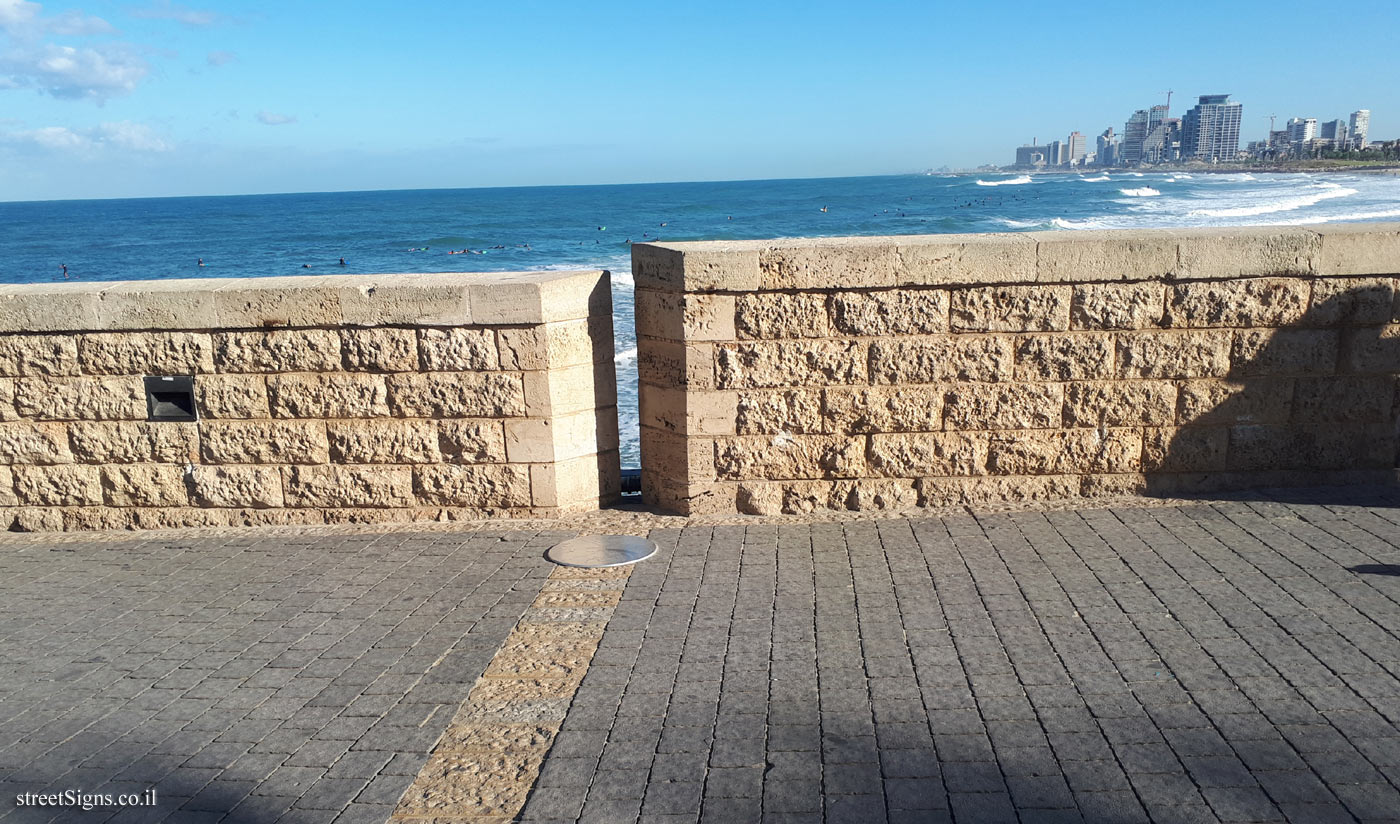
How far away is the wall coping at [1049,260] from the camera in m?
6.15

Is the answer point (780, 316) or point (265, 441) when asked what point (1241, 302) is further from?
point (265, 441)

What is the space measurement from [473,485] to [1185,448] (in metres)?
4.91

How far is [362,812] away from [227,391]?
161 inches

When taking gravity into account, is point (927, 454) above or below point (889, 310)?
below

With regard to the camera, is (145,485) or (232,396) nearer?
(232,396)

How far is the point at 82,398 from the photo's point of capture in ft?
21.7

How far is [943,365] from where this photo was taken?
6348 millimetres

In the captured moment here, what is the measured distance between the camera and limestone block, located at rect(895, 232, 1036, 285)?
20.2 feet

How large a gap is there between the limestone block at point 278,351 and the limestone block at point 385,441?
1.44 feet

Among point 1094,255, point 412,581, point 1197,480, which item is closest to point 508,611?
point 412,581

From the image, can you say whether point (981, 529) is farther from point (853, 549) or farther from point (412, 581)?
point (412, 581)

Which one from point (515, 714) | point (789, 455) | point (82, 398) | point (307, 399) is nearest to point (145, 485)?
point (82, 398)

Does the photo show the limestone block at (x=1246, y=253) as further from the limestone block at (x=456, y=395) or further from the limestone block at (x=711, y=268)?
the limestone block at (x=456, y=395)

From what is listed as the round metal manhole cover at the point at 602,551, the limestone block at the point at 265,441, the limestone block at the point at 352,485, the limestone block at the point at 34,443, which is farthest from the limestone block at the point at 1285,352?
the limestone block at the point at 34,443
